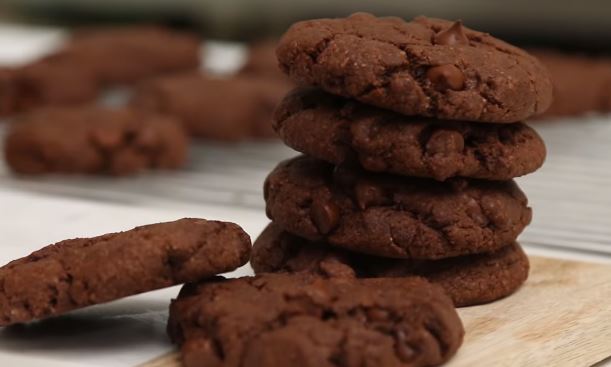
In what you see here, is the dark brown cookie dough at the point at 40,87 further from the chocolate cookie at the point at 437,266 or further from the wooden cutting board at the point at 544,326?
the wooden cutting board at the point at 544,326

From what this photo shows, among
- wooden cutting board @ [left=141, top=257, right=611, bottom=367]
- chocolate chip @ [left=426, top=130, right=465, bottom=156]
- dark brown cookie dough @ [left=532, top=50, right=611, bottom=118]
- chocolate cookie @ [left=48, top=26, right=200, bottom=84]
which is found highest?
chocolate chip @ [left=426, top=130, right=465, bottom=156]

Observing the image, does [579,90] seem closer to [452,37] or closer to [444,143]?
[452,37]

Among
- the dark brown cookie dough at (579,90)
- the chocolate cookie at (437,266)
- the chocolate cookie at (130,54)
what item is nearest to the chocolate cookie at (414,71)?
the chocolate cookie at (437,266)

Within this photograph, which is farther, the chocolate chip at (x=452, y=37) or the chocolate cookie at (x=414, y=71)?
the chocolate chip at (x=452, y=37)

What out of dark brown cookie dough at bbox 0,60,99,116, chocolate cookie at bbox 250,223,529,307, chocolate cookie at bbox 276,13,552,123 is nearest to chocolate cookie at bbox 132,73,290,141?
dark brown cookie dough at bbox 0,60,99,116

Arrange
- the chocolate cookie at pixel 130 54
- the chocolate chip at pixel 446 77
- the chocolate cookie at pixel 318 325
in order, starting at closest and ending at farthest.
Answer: the chocolate cookie at pixel 318 325 → the chocolate chip at pixel 446 77 → the chocolate cookie at pixel 130 54

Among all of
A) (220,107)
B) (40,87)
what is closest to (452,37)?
(220,107)

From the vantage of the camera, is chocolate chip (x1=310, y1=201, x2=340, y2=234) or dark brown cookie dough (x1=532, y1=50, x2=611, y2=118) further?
dark brown cookie dough (x1=532, y1=50, x2=611, y2=118)

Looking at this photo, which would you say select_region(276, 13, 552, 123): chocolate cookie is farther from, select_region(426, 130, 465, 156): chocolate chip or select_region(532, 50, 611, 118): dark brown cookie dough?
A: select_region(532, 50, 611, 118): dark brown cookie dough
